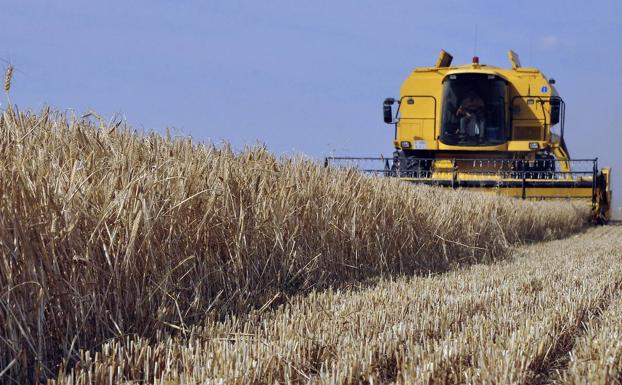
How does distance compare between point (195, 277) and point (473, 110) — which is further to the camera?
point (473, 110)

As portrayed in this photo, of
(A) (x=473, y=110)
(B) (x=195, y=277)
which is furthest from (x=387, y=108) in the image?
(B) (x=195, y=277)

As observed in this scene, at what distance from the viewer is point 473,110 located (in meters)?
13.6

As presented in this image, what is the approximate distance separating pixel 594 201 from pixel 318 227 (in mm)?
9321

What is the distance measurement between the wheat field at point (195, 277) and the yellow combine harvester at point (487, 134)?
7.66m

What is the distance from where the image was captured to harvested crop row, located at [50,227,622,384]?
2.57 metres

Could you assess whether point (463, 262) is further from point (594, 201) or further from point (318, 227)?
point (594, 201)

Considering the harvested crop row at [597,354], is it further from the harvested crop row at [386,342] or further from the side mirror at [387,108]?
the side mirror at [387,108]

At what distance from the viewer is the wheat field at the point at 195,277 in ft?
8.85

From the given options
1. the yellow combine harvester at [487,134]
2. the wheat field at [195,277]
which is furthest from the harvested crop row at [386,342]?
the yellow combine harvester at [487,134]

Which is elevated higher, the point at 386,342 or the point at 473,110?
the point at 473,110

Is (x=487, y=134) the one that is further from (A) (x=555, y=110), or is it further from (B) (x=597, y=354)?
(B) (x=597, y=354)

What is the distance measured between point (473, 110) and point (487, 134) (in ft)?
1.58

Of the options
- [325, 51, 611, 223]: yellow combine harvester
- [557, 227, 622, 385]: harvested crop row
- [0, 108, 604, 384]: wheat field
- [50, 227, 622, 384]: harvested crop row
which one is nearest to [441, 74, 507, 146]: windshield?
[325, 51, 611, 223]: yellow combine harvester

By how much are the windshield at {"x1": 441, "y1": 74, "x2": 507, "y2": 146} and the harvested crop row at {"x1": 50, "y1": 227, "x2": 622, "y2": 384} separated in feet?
29.2
